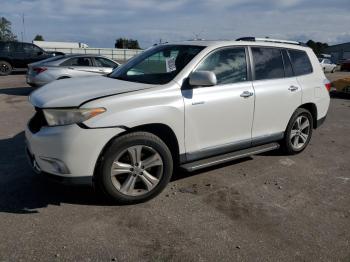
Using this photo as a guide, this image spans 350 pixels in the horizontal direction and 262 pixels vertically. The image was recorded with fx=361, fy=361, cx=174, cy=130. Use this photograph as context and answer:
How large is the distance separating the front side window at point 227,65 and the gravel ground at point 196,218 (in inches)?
50.4

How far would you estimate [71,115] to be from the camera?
345 centimetres

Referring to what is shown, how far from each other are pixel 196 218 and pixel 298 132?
9.07 ft

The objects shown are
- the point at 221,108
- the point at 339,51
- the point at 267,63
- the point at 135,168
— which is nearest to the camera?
the point at 135,168

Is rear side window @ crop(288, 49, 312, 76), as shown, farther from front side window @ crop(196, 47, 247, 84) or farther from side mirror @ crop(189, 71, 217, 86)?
side mirror @ crop(189, 71, 217, 86)

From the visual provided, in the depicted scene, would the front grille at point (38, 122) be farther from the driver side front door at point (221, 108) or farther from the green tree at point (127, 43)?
the green tree at point (127, 43)

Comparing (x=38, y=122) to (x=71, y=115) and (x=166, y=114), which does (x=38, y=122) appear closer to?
(x=71, y=115)

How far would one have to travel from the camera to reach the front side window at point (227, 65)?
436 cm

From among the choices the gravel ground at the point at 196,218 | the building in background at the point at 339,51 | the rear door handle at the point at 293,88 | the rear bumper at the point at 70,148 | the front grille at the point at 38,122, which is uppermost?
the building in background at the point at 339,51

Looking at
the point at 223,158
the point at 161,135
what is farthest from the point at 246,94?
the point at 161,135

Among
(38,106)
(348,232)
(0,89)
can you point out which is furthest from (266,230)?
(0,89)

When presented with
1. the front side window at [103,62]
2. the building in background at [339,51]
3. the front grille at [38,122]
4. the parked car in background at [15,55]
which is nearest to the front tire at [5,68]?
the parked car in background at [15,55]

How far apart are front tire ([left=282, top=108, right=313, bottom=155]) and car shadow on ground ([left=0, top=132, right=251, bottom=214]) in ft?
4.63

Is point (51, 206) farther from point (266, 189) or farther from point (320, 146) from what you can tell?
point (320, 146)

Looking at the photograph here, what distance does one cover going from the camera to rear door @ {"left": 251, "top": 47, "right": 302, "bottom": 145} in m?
4.82
